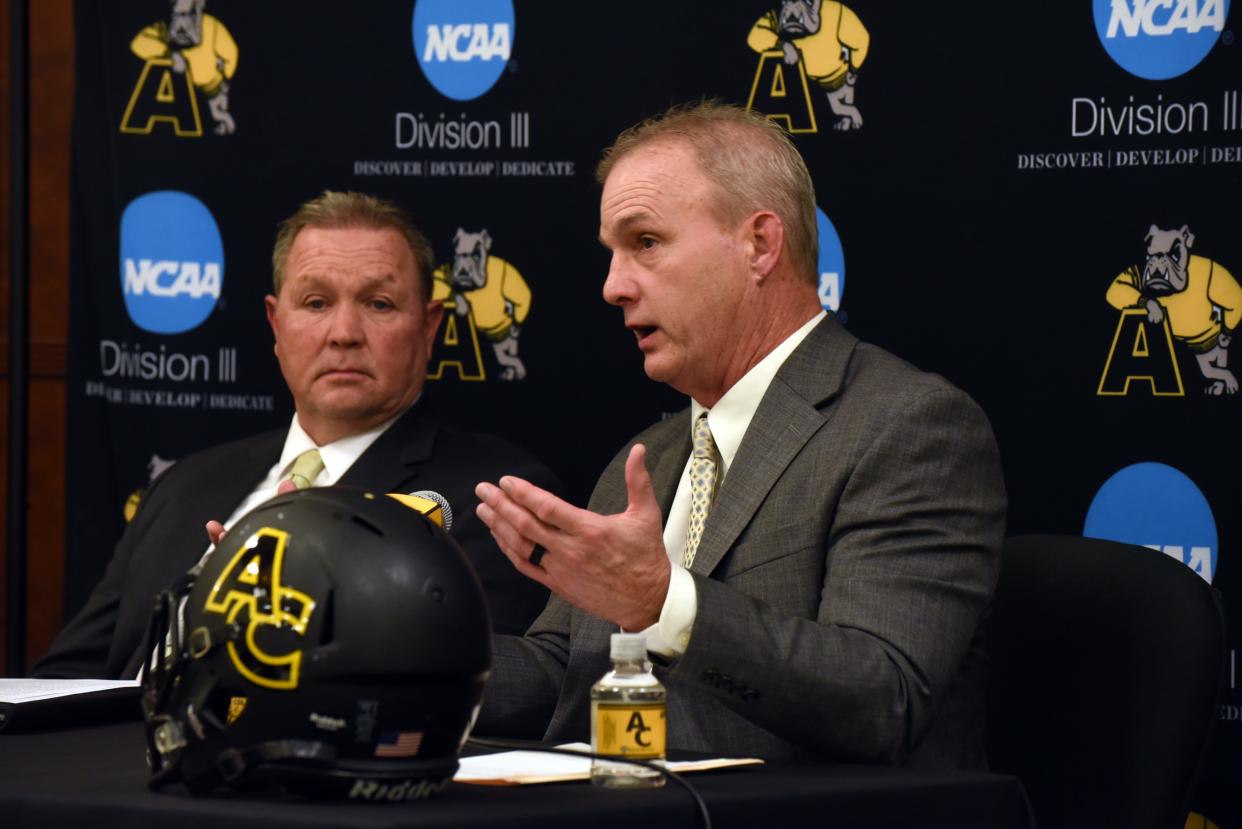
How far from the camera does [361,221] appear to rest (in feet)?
11.8

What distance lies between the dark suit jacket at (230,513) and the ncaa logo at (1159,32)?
1.38m

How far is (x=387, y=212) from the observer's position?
11.9ft

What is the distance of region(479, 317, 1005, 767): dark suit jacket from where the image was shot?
2076 millimetres

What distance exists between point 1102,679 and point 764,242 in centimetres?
86

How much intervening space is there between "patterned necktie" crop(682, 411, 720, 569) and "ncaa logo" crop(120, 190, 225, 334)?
1842 mm

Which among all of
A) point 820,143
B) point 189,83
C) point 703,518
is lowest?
point 703,518

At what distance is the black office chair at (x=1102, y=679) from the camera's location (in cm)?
232

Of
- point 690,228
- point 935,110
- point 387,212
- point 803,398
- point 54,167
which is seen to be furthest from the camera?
point 54,167

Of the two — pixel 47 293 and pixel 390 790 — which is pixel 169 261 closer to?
pixel 47 293

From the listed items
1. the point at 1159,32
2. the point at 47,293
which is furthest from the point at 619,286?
the point at 47,293

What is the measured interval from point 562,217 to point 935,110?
2.88 ft

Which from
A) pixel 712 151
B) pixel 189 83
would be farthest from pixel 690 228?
pixel 189 83

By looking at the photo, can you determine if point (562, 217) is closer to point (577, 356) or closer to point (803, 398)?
point (577, 356)

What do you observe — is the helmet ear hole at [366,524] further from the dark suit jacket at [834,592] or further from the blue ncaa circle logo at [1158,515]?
the blue ncaa circle logo at [1158,515]
